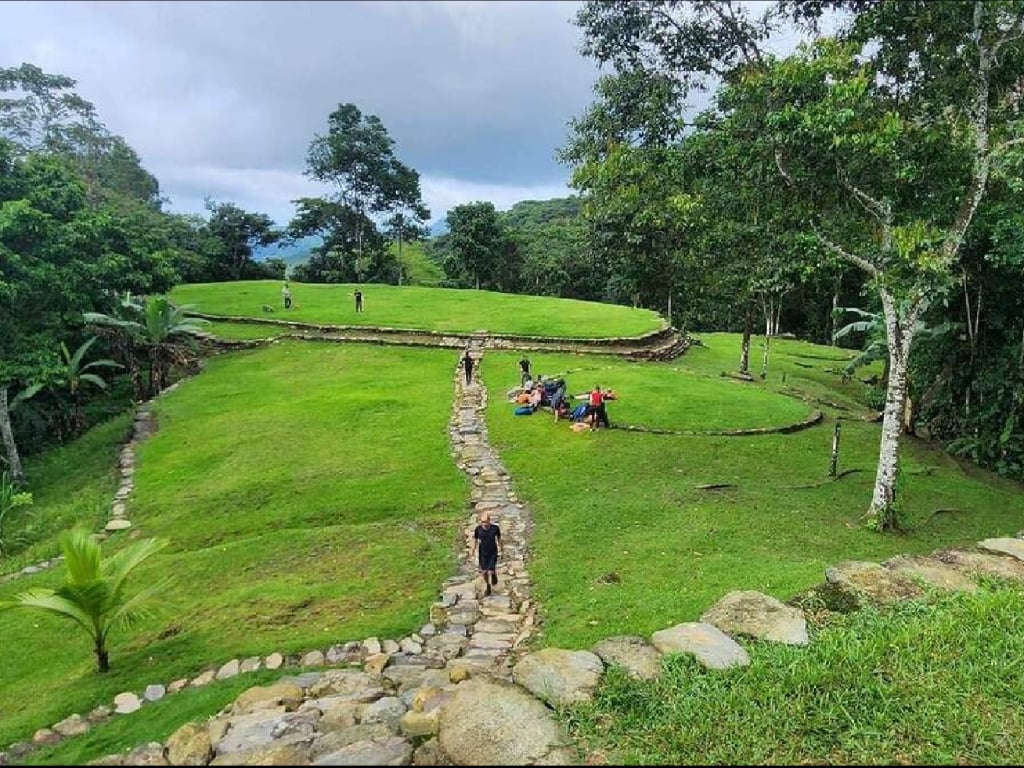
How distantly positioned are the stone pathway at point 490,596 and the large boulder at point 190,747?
106 inches

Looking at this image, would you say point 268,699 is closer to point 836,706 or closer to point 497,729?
point 497,729

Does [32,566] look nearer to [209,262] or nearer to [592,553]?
[592,553]

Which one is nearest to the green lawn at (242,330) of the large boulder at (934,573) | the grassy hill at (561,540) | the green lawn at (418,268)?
the grassy hill at (561,540)

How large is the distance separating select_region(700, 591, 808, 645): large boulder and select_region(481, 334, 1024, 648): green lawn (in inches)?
18.8

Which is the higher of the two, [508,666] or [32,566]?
[508,666]

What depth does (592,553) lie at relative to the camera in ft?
36.4

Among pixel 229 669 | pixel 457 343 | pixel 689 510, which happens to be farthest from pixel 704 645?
pixel 457 343

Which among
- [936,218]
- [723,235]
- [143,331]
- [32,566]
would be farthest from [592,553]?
[143,331]

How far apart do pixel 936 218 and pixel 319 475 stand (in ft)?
42.7

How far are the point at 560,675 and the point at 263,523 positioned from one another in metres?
8.34

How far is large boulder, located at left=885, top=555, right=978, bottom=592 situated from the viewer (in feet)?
27.9

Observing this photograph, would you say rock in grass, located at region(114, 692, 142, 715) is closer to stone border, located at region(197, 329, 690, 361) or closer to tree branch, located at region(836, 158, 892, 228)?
tree branch, located at region(836, 158, 892, 228)

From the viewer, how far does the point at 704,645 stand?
6883 millimetres

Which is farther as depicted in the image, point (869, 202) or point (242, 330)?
point (242, 330)
